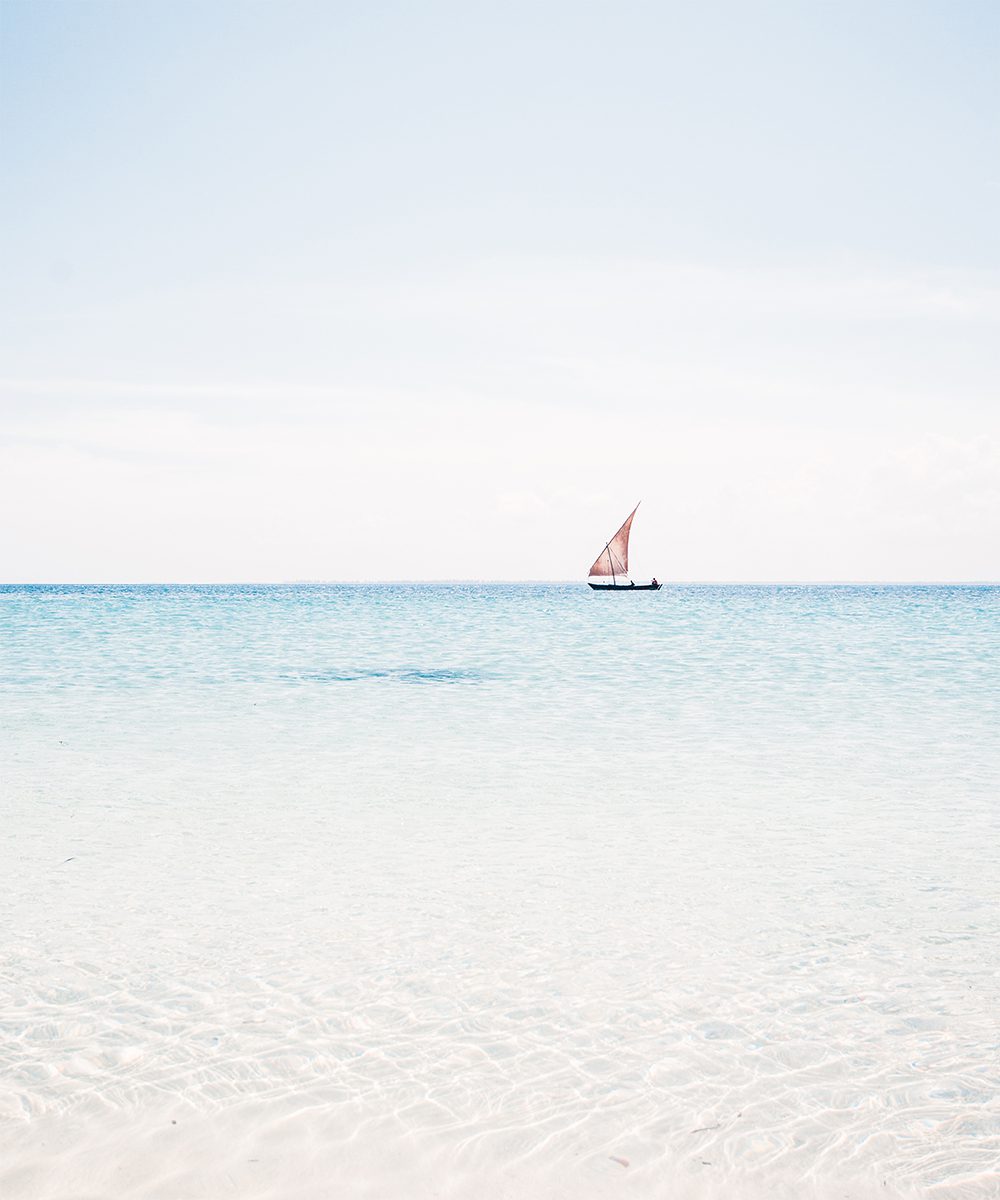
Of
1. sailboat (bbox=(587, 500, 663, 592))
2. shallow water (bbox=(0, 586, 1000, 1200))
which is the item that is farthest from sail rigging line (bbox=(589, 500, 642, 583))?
shallow water (bbox=(0, 586, 1000, 1200))

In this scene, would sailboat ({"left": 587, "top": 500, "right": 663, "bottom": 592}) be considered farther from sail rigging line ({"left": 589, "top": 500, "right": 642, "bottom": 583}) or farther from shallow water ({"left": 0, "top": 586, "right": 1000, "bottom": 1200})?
shallow water ({"left": 0, "top": 586, "right": 1000, "bottom": 1200})

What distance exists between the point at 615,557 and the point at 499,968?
94000mm

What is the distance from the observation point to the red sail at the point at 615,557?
309 feet

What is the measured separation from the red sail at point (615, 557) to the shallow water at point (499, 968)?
81.7 metres

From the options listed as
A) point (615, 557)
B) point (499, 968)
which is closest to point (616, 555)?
point (615, 557)

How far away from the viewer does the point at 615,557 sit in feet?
322

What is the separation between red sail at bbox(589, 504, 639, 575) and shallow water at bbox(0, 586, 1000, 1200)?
268ft

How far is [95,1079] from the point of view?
402 cm

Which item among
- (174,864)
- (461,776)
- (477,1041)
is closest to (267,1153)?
(477,1041)

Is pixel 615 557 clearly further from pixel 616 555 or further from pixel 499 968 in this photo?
pixel 499 968

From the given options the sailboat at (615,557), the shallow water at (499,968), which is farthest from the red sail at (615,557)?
the shallow water at (499,968)

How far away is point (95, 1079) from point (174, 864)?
3.32 m

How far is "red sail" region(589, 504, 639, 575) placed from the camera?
94.1m

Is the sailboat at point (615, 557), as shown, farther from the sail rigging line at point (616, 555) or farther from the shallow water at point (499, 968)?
the shallow water at point (499, 968)
